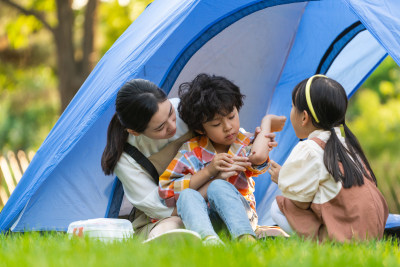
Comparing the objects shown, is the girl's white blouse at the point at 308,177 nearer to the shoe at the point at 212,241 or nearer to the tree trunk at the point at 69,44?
the shoe at the point at 212,241

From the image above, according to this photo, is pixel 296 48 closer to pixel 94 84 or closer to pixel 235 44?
pixel 235 44

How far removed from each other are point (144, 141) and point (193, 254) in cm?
120

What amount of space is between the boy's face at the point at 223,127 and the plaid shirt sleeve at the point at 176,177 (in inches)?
6.5

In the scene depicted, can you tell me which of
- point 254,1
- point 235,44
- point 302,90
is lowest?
point 302,90

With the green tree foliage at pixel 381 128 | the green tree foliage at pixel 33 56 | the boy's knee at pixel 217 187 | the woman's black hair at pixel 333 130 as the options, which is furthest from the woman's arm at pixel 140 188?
the green tree foliage at pixel 381 128

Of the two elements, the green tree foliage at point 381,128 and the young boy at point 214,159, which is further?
the green tree foliage at point 381,128

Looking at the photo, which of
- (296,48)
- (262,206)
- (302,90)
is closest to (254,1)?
(296,48)

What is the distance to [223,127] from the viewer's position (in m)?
2.60

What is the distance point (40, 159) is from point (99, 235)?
27.3 inches

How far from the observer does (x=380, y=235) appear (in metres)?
2.24

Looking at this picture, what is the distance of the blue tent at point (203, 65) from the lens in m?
2.60

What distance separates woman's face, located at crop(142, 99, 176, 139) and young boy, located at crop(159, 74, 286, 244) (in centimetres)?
12

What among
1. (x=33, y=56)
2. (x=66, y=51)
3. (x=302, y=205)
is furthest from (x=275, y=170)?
(x=33, y=56)

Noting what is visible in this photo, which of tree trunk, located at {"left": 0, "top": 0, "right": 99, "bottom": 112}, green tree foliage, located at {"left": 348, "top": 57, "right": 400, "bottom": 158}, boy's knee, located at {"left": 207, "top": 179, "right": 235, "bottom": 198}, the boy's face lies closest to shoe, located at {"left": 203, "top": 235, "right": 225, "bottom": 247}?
boy's knee, located at {"left": 207, "top": 179, "right": 235, "bottom": 198}
